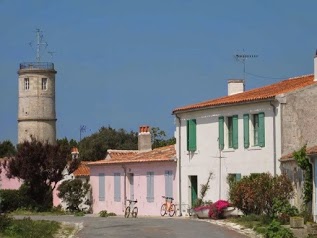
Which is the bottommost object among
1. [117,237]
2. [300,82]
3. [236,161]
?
[117,237]

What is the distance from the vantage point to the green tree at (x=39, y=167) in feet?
191

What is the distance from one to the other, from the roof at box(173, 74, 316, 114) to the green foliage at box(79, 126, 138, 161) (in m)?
46.2

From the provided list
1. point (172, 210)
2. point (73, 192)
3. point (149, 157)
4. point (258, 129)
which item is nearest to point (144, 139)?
point (73, 192)

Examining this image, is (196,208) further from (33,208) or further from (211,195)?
(33,208)

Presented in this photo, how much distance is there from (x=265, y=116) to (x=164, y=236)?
12299 millimetres

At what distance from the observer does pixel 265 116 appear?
4088cm

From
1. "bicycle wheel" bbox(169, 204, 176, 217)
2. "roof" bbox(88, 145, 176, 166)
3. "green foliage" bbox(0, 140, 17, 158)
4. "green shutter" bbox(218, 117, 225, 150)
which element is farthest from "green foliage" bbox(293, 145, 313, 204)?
"green foliage" bbox(0, 140, 17, 158)

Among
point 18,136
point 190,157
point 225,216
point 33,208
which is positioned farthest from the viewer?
point 18,136

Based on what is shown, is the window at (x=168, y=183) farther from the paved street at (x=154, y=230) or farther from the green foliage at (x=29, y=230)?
the green foliage at (x=29, y=230)

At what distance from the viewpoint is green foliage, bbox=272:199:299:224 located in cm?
3446

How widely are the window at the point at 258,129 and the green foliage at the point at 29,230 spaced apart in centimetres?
1014

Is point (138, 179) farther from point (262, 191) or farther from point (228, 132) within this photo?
point (262, 191)

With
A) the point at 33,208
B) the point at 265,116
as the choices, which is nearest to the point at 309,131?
the point at 265,116

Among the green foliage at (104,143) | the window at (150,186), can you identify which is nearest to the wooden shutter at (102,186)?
the window at (150,186)
